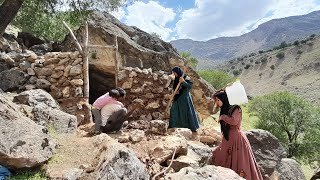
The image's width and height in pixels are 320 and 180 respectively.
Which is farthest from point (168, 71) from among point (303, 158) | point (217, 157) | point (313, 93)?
point (313, 93)

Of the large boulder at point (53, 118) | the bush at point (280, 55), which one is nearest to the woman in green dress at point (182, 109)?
the large boulder at point (53, 118)

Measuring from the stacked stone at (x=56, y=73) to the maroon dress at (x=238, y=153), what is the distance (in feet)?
17.2

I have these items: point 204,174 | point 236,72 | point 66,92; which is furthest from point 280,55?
point 204,174

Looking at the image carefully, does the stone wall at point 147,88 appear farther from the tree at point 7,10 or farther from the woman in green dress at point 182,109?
the tree at point 7,10

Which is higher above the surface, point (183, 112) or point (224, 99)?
point (224, 99)

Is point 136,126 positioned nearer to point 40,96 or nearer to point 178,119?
point 178,119

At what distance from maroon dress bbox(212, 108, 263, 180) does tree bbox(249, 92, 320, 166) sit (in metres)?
20.8

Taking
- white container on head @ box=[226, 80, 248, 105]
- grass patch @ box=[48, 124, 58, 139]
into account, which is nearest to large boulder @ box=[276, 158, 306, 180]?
white container on head @ box=[226, 80, 248, 105]

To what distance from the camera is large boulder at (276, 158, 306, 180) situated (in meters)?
8.47

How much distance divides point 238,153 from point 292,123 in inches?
963

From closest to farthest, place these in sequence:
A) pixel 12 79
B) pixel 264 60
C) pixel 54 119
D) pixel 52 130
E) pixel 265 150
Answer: pixel 52 130 < pixel 54 119 < pixel 265 150 < pixel 12 79 < pixel 264 60

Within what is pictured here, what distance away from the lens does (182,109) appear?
815 centimetres

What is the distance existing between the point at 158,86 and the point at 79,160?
6027 millimetres

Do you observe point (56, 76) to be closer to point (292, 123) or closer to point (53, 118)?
point (53, 118)
